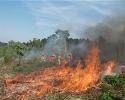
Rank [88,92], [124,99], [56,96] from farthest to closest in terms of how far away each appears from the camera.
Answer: [88,92]
[56,96]
[124,99]

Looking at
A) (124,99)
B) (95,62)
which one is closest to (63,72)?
(95,62)

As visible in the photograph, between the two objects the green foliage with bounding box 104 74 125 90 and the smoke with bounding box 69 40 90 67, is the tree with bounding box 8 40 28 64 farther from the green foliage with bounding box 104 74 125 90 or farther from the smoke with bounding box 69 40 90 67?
the green foliage with bounding box 104 74 125 90

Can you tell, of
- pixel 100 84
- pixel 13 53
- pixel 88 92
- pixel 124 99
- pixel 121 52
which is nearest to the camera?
pixel 124 99

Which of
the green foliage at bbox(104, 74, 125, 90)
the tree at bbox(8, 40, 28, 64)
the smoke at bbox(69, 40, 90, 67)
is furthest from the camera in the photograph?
the tree at bbox(8, 40, 28, 64)

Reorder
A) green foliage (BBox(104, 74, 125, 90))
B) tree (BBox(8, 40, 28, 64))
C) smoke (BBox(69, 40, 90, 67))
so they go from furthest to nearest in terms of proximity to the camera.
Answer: tree (BBox(8, 40, 28, 64))
smoke (BBox(69, 40, 90, 67))
green foliage (BBox(104, 74, 125, 90))

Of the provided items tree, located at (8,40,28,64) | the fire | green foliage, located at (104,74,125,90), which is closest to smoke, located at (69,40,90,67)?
the fire

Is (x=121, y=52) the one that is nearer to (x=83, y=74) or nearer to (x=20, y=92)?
(x=83, y=74)

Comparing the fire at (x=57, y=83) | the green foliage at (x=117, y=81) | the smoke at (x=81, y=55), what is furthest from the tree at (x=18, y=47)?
the green foliage at (x=117, y=81)

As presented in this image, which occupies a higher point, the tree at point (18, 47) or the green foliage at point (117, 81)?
the tree at point (18, 47)

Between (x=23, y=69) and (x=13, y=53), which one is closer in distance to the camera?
(x=23, y=69)

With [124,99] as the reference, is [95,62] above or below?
above

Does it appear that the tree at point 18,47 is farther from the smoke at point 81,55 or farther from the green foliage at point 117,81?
the green foliage at point 117,81

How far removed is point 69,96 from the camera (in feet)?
37.1

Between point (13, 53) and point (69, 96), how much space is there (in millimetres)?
19001
